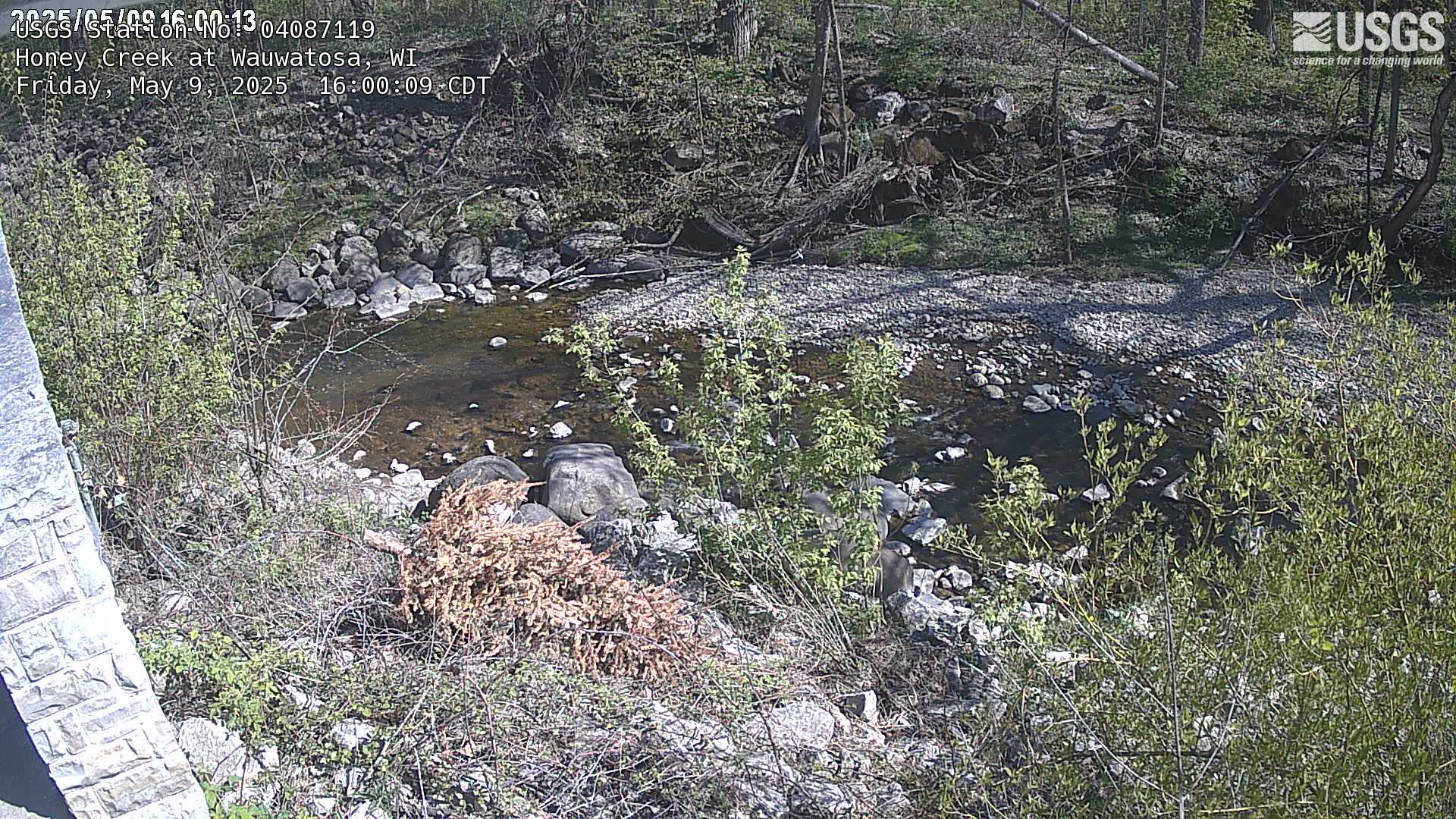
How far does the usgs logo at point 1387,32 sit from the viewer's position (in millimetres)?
9617

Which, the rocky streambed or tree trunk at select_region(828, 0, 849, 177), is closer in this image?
the rocky streambed

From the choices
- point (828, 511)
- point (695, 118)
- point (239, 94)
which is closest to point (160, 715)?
point (828, 511)

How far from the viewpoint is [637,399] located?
8414 mm

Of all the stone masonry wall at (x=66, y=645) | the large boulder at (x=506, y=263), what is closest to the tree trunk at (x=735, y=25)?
the large boulder at (x=506, y=263)

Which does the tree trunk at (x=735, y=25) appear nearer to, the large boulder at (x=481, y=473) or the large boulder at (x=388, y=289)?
the large boulder at (x=388, y=289)

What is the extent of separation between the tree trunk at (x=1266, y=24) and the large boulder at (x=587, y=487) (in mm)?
9606

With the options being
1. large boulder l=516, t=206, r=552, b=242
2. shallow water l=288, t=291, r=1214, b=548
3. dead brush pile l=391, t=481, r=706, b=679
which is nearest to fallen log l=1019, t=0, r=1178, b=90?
shallow water l=288, t=291, r=1214, b=548

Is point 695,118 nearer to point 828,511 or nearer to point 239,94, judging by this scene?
point 239,94

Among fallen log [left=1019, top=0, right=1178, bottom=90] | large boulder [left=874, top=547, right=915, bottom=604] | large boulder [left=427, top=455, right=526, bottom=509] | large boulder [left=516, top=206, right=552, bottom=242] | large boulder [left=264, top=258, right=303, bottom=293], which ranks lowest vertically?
large boulder [left=874, top=547, right=915, bottom=604]

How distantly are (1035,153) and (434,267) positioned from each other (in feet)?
20.5

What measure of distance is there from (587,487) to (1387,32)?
336 inches

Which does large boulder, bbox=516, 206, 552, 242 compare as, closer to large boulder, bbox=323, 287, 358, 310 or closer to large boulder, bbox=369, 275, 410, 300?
large boulder, bbox=369, 275, 410, 300

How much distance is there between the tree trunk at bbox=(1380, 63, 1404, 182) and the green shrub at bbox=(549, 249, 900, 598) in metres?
6.78

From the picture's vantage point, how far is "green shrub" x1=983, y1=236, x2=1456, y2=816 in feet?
7.22
